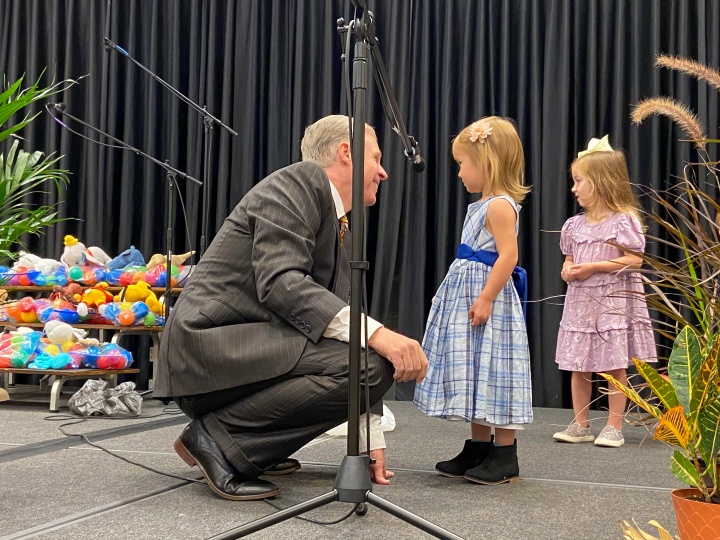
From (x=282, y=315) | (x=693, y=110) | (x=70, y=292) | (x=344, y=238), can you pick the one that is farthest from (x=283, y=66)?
(x=282, y=315)

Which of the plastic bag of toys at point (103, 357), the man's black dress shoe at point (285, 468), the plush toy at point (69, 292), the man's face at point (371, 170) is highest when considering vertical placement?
the man's face at point (371, 170)

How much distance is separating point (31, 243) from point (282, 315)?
3608mm

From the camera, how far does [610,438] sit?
279 cm

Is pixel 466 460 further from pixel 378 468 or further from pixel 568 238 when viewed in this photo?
pixel 568 238

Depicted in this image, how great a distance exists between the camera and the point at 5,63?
5.00m

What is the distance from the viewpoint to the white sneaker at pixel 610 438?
2775 mm

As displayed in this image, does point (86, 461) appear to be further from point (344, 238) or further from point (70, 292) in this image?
point (70, 292)

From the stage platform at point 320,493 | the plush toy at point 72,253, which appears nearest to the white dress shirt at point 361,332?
the stage platform at point 320,493

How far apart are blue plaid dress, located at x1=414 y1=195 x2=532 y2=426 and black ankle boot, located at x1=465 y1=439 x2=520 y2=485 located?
0.09 m

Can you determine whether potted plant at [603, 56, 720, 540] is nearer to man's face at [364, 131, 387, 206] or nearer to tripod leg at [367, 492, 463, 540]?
tripod leg at [367, 492, 463, 540]

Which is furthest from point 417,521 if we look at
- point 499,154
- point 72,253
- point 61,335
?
point 72,253

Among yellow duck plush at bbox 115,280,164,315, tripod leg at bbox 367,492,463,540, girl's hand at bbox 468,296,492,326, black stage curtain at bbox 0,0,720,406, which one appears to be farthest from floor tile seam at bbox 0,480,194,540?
black stage curtain at bbox 0,0,720,406

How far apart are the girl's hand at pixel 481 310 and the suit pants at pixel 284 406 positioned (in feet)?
1.23

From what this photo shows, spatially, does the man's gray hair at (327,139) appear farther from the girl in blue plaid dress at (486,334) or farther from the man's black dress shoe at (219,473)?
the man's black dress shoe at (219,473)
